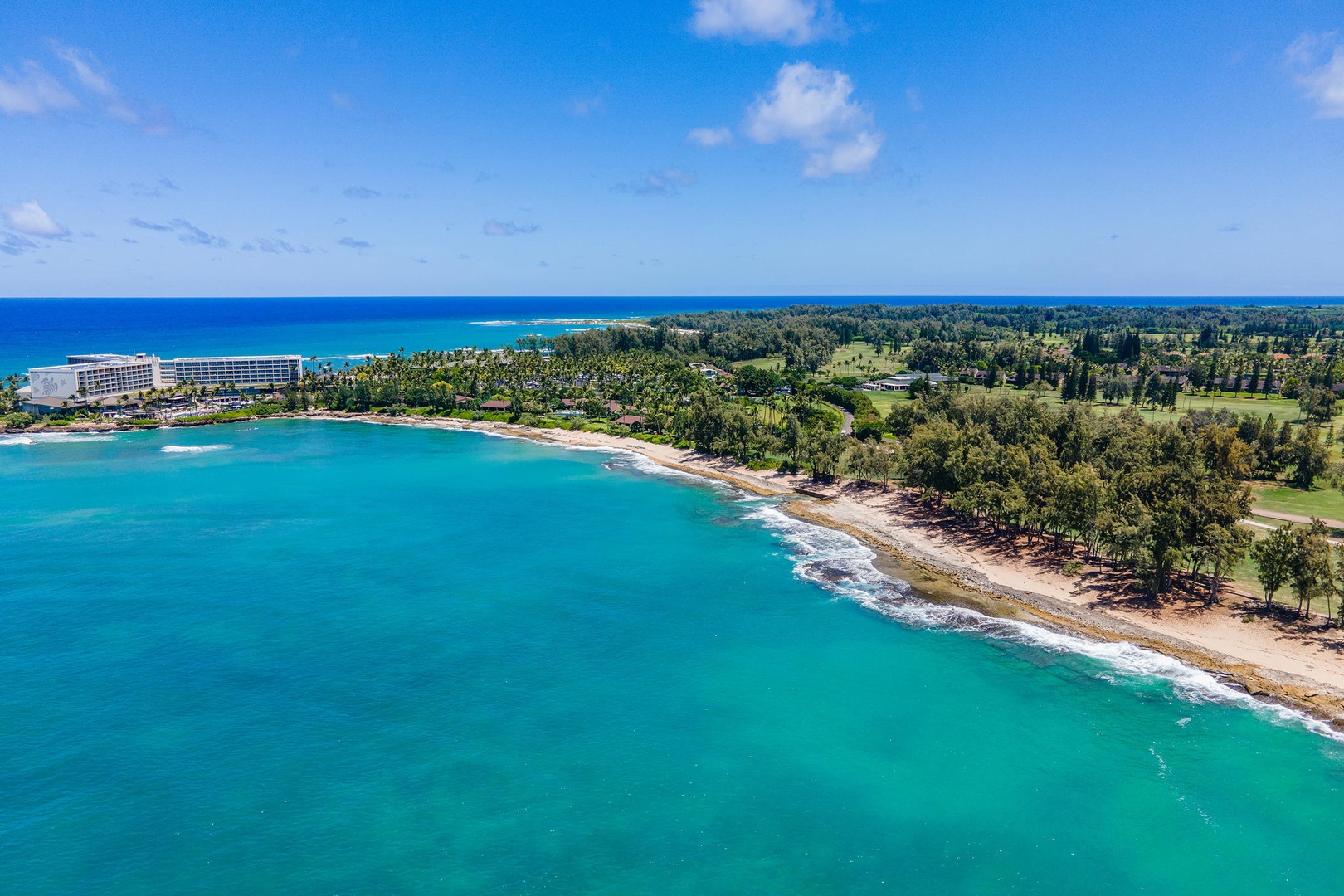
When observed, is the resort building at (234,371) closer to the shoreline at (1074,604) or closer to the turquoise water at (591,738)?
the turquoise water at (591,738)

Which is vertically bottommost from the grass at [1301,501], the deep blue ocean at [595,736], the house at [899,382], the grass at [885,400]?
the deep blue ocean at [595,736]

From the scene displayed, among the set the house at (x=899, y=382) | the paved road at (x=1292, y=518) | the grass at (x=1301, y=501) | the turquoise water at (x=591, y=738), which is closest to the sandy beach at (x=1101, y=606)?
the turquoise water at (x=591, y=738)

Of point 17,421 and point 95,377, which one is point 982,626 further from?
point 95,377

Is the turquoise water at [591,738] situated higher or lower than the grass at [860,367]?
lower

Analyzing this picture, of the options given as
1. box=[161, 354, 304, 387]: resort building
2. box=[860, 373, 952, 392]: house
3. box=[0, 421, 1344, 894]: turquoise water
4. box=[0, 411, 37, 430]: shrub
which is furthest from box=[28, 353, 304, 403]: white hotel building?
box=[860, 373, 952, 392]: house

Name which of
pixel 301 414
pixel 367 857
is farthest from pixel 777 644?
pixel 301 414

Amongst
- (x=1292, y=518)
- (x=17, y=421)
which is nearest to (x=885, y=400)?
(x=1292, y=518)
